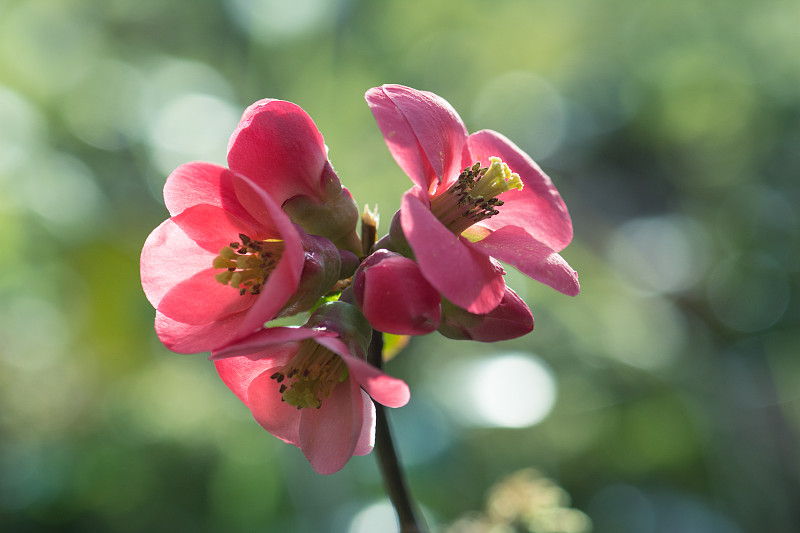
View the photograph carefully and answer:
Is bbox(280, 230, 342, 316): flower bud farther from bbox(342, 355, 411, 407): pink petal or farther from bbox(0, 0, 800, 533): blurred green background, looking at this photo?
bbox(0, 0, 800, 533): blurred green background

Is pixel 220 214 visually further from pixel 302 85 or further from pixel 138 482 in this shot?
pixel 302 85

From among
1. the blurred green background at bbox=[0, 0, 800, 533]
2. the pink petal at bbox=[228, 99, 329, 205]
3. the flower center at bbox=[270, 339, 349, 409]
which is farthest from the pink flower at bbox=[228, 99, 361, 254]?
the blurred green background at bbox=[0, 0, 800, 533]


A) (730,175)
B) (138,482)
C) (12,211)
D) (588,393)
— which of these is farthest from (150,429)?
(730,175)

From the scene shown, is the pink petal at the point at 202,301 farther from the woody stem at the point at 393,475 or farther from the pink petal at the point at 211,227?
the woody stem at the point at 393,475

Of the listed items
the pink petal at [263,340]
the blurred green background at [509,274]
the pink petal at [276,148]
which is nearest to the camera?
the pink petal at [263,340]

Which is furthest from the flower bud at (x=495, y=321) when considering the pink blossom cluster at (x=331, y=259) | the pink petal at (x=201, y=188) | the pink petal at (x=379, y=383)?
the pink petal at (x=201, y=188)
